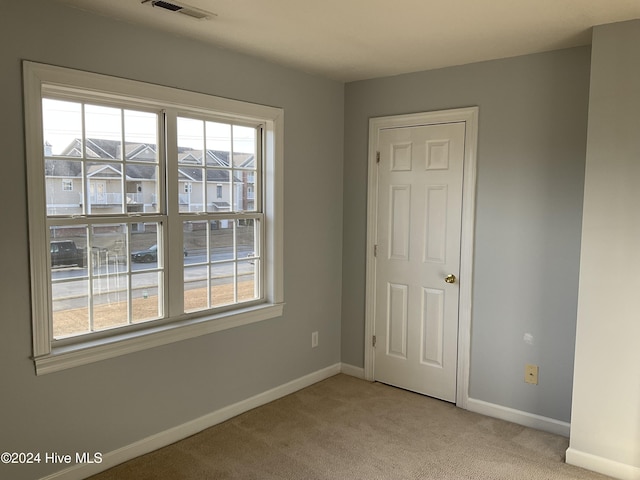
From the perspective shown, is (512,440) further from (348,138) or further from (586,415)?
(348,138)

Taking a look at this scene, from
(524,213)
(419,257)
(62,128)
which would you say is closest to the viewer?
(62,128)

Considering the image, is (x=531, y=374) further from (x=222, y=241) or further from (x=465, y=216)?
(x=222, y=241)

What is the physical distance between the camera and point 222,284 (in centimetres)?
337

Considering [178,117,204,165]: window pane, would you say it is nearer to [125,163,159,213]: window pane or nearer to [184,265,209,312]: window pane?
[125,163,159,213]: window pane

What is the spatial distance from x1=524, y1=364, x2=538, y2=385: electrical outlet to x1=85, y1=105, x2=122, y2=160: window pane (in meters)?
2.83

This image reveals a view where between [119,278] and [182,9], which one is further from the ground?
[182,9]

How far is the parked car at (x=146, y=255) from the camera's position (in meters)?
2.88

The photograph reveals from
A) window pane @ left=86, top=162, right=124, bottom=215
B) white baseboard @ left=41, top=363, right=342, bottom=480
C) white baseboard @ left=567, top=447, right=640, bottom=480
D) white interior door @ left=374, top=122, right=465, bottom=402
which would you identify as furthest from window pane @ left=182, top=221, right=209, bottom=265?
white baseboard @ left=567, top=447, right=640, bottom=480

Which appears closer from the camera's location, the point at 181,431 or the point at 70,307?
the point at 70,307

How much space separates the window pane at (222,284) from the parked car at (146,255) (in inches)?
16.5

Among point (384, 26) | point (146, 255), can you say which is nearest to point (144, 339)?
point (146, 255)

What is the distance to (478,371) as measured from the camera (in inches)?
138

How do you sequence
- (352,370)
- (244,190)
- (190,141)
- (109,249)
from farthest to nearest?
1. (352,370)
2. (244,190)
3. (190,141)
4. (109,249)

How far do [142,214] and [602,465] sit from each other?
9.54ft
